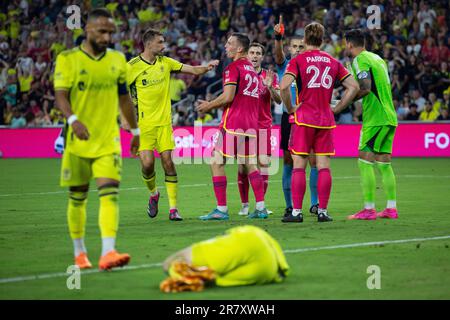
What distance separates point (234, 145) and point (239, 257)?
17.4 feet

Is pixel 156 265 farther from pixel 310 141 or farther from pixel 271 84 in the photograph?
pixel 271 84

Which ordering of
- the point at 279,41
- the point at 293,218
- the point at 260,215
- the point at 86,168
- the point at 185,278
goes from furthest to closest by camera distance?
1. the point at 279,41
2. the point at 260,215
3. the point at 293,218
4. the point at 86,168
5. the point at 185,278

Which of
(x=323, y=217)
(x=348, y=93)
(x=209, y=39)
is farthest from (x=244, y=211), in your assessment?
(x=209, y=39)

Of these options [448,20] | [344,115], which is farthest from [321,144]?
[448,20]

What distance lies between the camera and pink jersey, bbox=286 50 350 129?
1145cm

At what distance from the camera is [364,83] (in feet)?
39.5

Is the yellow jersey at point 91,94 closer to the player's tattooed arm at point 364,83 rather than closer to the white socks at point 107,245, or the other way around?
the white socks at point 107,245

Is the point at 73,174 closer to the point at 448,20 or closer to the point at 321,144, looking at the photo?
the point at 321,144

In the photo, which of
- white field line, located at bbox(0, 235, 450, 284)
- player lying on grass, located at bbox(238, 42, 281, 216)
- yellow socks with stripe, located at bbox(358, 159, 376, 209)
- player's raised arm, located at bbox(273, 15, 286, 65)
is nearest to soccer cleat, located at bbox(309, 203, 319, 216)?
player lying on grass, located at bbox(238, 42, 281, 216)

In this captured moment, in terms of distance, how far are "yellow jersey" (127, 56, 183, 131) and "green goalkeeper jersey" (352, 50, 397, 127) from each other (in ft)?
8.89

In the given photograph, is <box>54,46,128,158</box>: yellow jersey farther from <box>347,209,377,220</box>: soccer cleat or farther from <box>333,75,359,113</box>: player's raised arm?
<box>347,209,377,220</box>: soccer cleat

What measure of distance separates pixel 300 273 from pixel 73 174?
2.33 m

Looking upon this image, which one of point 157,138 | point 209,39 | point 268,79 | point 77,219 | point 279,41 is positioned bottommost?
point 77,219

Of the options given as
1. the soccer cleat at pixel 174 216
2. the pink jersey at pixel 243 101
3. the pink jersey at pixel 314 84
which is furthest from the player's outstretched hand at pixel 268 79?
the soccer cleat at pixel 174 216
